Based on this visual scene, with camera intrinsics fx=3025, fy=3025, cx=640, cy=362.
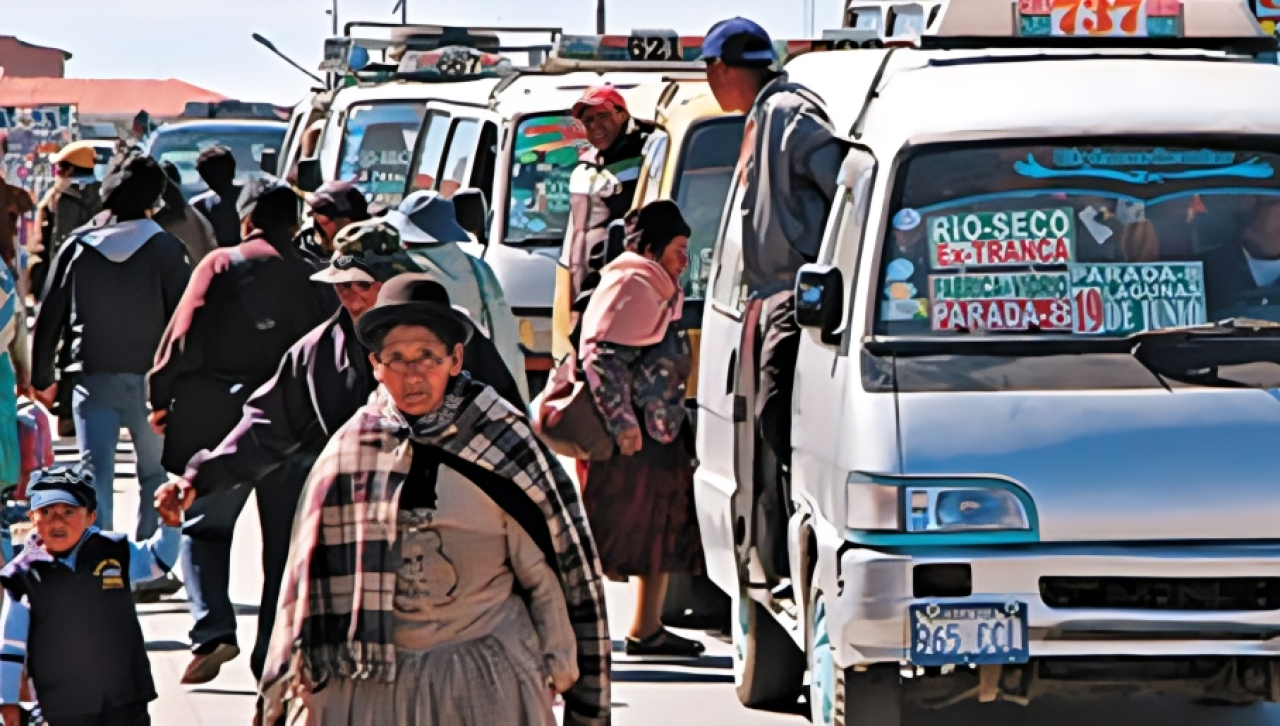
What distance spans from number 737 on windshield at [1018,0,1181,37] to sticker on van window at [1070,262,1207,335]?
109 centimetres

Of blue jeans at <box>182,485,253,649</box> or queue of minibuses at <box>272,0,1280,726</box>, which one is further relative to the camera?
blue jeans at <box>182,485,253,649</box>

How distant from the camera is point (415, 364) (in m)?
5.98

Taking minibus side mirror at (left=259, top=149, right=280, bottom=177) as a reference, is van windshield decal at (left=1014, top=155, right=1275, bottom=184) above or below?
below

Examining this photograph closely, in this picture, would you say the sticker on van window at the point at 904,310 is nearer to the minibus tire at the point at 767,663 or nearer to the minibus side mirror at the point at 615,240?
the minibus tire at the point at 767,663

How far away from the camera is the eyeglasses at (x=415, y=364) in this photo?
598 cm

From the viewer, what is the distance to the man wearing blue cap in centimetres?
887

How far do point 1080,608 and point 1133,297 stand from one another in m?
0.88

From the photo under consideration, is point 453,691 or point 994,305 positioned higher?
point 994,305

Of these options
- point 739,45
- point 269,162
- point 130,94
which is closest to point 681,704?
point 739,45

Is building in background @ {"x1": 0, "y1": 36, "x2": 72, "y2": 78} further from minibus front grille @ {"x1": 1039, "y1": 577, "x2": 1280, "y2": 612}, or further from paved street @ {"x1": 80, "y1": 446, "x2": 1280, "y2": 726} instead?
minibus front grille @ {"x1": 1039, "y1": 577, "x2": 1280, "y2": 612}

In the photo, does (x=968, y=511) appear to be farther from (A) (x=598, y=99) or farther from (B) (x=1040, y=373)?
(A) (x=598, y=99)

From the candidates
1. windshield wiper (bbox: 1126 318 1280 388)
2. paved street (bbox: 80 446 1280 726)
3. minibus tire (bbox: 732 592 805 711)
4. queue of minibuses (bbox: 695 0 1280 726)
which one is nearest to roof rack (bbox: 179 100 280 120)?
paved street (bbox: 80 446 1280 726)

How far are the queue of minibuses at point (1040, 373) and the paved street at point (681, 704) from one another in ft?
3.25

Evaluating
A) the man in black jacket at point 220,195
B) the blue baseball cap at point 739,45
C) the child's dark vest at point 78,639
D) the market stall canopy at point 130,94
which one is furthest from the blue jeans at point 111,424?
the market stall canopy at point 130,94
